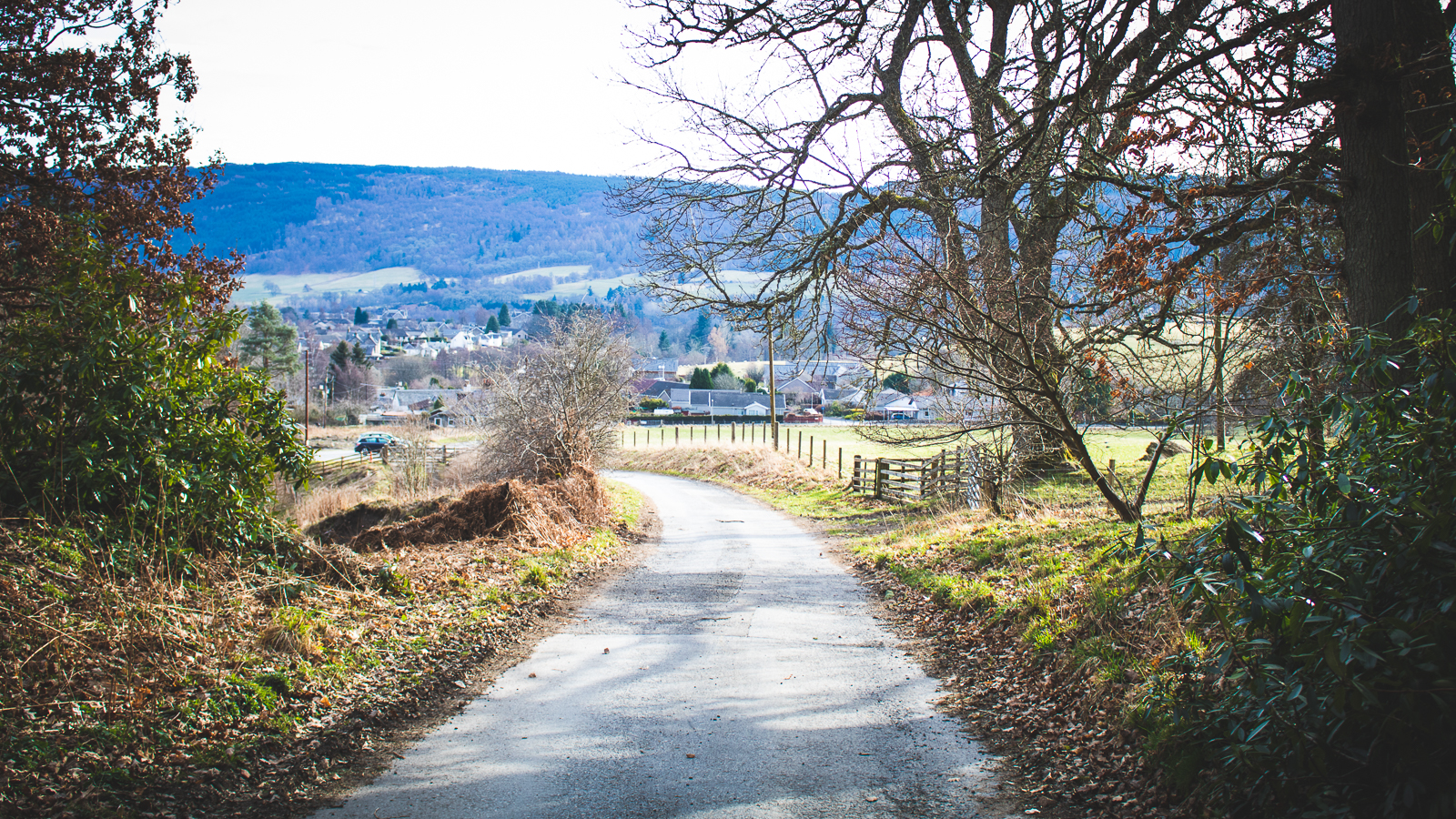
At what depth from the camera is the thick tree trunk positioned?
5152 millimetres

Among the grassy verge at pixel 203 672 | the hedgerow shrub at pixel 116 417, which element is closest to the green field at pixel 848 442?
the grassy verge at pixel 203 672

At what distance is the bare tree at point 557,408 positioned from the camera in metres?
20.5

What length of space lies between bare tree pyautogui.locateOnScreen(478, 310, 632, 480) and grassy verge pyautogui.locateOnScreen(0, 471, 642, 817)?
12.1m

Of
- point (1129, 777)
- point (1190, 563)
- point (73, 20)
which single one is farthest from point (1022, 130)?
point (73, 20)

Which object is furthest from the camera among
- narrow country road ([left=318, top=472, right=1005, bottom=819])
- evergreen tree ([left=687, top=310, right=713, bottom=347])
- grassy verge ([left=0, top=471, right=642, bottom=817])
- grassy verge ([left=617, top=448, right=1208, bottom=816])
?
evergreen tree ([left=687, top=310, right=713, bottom=347])

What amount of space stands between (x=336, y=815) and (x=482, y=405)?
24111mm

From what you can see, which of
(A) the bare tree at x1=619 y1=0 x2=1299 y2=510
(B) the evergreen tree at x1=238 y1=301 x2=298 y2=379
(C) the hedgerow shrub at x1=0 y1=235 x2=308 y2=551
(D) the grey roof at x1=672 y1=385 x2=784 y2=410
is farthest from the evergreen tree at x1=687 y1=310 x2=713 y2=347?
(C) the hedgerow shrub at x1=0 y1=235 x2=308 y2=551

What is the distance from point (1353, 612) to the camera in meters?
3.10

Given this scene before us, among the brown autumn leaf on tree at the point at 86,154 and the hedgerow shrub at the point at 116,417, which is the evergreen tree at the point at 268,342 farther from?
the hedgerow shrub at the point at 116,417

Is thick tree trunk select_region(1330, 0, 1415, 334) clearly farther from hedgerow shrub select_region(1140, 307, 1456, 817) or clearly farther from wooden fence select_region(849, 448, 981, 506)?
wooden fence select_region(849, 448, 981, 506)

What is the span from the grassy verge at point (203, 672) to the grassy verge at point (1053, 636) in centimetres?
430

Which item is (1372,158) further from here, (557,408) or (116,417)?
(557,408)

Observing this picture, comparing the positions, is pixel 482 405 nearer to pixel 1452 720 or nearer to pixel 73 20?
pixel 73 20

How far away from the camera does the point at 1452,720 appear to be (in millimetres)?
2781
